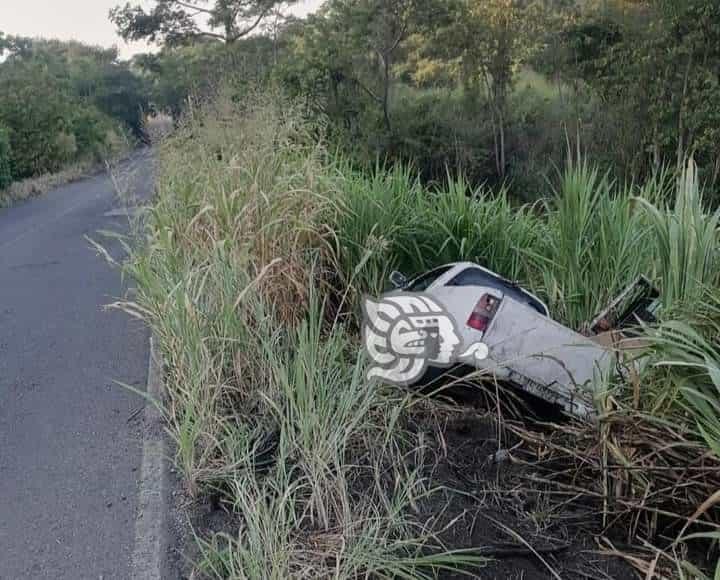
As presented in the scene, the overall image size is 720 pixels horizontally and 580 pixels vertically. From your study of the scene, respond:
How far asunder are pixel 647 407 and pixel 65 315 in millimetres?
4229

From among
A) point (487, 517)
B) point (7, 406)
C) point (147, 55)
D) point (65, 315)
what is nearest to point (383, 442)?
point (487, 517)

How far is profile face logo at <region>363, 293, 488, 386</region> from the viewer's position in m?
2.47

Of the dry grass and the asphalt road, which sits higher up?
the asphalt road

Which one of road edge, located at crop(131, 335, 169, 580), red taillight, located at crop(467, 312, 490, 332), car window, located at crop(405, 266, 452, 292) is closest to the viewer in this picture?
road edge, located at crop(131, 335, 169, 580)

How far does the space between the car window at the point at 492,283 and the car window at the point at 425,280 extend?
142 millimetres

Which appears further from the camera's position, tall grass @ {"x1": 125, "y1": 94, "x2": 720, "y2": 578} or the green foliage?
the green foliage

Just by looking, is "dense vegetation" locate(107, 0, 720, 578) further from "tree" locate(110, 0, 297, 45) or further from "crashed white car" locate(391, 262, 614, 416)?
"tree" locate(110, 0, 297, 45)

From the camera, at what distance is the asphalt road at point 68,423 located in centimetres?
210

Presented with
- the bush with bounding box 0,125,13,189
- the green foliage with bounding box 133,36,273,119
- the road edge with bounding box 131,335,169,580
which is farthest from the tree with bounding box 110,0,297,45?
the road edge with bounding box 131,335,169,580

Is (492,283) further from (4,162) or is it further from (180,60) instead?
(180,60)

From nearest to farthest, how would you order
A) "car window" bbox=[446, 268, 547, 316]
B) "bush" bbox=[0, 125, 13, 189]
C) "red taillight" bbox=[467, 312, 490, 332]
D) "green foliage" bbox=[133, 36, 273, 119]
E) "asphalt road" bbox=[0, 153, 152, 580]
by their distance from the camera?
"asphalt road" bbox=[0, 153, 152, 580]
"red taillight" bbox=[467, 312, 490, 332]
"car window" bbox=[446, 268, 547, 316]
"bush" bbox=[0, 125, 13, 189]
"green foliage" bbox=[133, 36, 273, 119]

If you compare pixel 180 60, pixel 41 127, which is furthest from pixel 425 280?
pixel 180 60

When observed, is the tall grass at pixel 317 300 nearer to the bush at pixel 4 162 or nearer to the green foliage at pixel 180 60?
the bush at pixel 4 162

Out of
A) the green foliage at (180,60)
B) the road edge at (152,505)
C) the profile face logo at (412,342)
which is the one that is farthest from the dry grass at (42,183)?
the profile face logo at (412,342)
